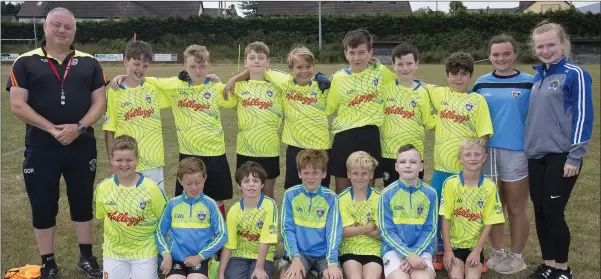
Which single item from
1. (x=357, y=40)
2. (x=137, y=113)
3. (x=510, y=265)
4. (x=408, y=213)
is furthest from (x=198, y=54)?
(x=510, y=265)

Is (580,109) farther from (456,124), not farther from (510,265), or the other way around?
(510,265)

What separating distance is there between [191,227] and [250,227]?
1.49ft

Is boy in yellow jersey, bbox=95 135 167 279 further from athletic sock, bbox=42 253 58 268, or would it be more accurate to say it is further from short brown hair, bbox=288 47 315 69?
short brown hair, bbox=288 47 315 69

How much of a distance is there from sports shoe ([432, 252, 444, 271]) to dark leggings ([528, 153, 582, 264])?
84 centimetres

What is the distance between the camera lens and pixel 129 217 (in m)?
4.09

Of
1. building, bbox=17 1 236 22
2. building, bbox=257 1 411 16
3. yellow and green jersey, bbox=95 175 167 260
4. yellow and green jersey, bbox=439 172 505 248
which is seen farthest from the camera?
building, bbox=17 1 236 22

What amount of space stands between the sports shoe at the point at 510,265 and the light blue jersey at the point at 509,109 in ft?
3.30

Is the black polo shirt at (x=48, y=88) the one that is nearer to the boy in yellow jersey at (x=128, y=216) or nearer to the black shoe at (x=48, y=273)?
the boy in yellow jersey at (x=128, y=216)

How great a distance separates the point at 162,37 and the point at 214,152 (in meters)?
43.1

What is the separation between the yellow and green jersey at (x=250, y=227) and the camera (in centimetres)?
416

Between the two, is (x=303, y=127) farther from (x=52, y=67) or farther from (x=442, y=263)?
(x=52, y=67)

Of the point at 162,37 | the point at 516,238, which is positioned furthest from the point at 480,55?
the point at 516,238

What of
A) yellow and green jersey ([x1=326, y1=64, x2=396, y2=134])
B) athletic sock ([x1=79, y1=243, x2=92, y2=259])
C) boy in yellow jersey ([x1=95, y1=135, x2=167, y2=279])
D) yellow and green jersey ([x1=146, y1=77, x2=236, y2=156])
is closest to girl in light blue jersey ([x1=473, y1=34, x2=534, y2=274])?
yellow and green jersey ([x1=326, y1=64, x2=396, y2=134])

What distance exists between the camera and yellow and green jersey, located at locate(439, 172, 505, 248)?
169 inches
